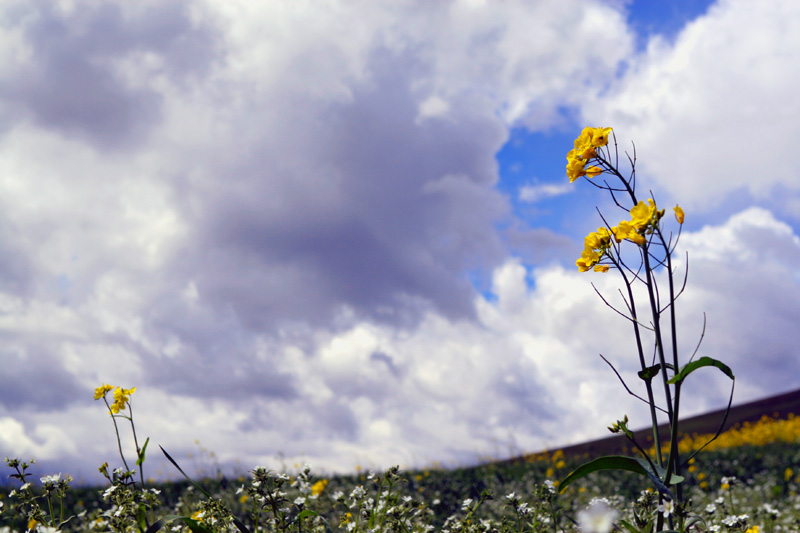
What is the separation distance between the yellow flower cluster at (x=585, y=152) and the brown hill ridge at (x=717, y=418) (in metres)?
14.2

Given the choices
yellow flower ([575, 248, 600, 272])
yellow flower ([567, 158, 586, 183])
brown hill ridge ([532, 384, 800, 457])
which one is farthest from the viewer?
brown hill ridge ([532, 384, 800, 457])

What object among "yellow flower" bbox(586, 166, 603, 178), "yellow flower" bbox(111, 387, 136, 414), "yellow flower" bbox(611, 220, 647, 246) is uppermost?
"yellow flower" bbox(586, 166, 603, 178)

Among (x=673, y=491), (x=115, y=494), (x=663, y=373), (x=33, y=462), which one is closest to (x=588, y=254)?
(x=663, y=373)

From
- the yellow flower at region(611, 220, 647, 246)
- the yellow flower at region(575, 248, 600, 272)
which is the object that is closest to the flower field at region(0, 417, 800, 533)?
the yellow flower at region(575, 248, 600, 272)

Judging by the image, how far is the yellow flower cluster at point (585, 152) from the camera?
123 inches

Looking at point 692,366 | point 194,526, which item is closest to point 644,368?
point 692,366

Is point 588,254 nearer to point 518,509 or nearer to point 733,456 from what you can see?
point 518,509

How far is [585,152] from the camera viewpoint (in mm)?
3133

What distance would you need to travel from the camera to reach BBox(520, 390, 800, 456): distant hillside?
16297 millimetres

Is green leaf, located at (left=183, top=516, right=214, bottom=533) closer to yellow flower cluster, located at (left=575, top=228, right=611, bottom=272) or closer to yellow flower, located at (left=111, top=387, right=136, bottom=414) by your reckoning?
yellow flower, located at (left=111, top=387, right=136, bottom=414)

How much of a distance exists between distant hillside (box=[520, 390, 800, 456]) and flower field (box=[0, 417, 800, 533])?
1.25m

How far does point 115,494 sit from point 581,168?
300 cm

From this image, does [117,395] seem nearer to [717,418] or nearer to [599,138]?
[599,138]

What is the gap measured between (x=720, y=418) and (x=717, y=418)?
3.14 ft
